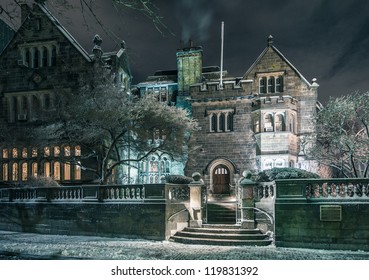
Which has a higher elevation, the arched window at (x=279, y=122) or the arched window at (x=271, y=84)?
the arched window at (x=271, y=84)

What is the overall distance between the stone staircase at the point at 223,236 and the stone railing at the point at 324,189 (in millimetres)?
1581

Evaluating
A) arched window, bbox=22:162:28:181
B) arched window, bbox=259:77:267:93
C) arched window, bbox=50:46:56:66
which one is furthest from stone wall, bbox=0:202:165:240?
arched window, bbox=259:77:267:93

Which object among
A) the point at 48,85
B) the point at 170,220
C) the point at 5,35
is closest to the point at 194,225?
the point at 170,220

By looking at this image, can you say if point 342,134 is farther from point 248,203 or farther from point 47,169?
point 47,169

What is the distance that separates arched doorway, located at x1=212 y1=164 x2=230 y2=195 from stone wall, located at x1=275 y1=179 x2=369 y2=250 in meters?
12.9

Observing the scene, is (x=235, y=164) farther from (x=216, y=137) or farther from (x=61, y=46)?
(x=61, y=46)

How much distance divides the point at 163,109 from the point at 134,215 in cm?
769

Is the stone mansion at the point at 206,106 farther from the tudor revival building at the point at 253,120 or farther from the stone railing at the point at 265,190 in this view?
the stone railing at the point at 265,190

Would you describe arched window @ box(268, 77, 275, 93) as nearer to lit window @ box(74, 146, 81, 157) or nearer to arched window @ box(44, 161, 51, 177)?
lit window @ box(74, 146, 81, 157)

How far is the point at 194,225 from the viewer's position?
14.8 meters

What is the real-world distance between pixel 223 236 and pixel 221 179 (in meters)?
12.8

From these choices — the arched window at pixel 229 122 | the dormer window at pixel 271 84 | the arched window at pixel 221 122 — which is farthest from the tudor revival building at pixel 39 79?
the dormer window at pixel 271 84

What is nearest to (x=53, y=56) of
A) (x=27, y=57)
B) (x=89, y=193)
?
(x=27, y=57)

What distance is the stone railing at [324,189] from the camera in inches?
465
